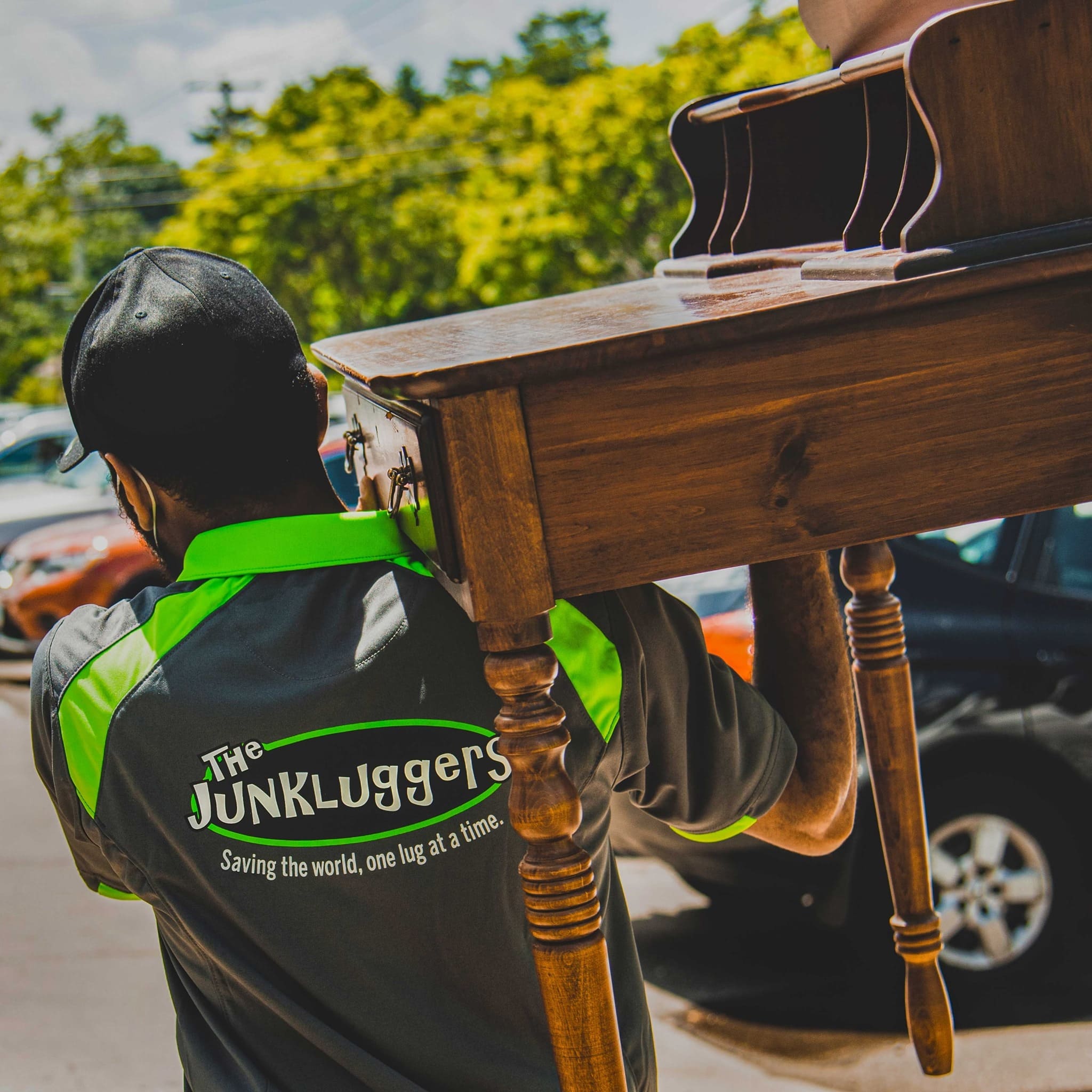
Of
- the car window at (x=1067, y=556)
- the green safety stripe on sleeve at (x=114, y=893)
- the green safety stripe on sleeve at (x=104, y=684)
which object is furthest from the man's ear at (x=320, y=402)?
the car window at (x=1067, y=556)

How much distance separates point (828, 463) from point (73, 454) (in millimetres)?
912

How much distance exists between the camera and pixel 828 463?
133 cm

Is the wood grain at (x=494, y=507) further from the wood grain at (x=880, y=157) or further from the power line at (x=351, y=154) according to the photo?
the power line at (x=351, y=154)

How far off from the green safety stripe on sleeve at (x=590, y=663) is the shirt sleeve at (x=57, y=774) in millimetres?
547

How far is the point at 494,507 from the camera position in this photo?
1.27m

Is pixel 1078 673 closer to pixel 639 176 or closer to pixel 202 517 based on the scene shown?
pixel 202 517

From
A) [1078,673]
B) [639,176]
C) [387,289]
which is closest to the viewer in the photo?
[1078,673]

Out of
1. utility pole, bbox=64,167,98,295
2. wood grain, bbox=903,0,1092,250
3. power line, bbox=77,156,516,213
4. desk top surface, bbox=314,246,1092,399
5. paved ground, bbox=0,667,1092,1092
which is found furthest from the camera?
utility pole, bbox=64,167,98,295

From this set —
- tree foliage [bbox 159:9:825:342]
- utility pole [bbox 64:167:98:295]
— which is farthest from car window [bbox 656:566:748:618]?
utility pole [bbox 64:167:98:295]

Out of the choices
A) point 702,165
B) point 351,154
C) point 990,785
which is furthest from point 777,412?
point 351,154

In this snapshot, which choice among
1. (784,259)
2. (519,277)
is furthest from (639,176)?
(784,259)

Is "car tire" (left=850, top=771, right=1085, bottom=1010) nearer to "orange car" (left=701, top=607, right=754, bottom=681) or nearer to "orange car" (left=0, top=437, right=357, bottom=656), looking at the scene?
"orange car" (left=701, top=607, right=754, bottom=681)

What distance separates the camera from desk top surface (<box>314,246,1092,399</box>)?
1219 millimetres

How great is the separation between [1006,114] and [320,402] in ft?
2.73
